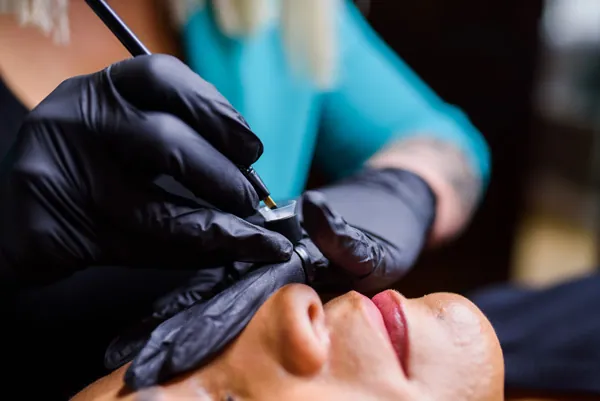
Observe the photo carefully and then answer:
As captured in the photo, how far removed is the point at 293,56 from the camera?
0.86 m

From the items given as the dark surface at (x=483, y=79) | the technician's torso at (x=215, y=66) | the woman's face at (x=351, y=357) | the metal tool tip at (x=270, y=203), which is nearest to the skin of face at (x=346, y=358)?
the woman's face at (x=351, y=357)

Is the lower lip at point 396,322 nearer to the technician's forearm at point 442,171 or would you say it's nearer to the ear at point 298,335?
the ear at point 298,335

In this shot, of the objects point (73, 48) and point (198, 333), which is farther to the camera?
point (73, 48)

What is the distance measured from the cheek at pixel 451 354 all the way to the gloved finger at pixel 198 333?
133mm

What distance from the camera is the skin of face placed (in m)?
0.44

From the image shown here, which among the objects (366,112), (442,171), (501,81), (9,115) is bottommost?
(501,81)

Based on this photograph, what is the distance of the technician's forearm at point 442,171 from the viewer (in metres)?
0.95

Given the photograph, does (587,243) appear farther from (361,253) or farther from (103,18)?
(103,18)

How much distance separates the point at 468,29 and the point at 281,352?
4.83 ft

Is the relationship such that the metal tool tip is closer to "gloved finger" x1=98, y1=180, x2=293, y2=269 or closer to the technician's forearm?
"gloved finger" x1=98, y1=180, x2=293, y2=269

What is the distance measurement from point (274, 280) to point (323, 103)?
0.59 meters

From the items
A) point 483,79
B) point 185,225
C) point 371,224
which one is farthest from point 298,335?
point 483,79

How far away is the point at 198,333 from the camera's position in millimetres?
452

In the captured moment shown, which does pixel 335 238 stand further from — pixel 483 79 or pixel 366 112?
pixel 483 79
